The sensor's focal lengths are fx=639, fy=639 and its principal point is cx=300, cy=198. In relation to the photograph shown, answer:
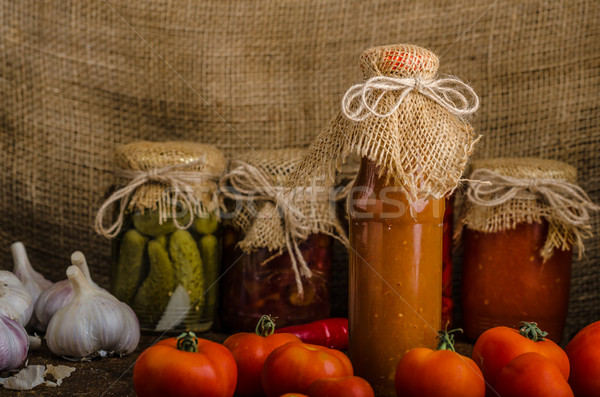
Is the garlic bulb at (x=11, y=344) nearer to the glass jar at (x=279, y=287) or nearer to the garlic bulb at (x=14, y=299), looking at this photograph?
the garlic bulb at (x=14, y=299)

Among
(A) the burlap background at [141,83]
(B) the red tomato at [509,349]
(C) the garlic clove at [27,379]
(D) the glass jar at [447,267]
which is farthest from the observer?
(A) the burlap background at [141,83]

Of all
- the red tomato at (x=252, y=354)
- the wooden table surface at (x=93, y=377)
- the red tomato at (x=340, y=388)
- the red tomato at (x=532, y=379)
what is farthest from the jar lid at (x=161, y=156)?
the red tomato at (x=532, y=379)

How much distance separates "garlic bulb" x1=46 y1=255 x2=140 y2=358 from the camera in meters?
1.25

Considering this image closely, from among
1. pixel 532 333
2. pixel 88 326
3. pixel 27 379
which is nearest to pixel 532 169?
pixel 532 333

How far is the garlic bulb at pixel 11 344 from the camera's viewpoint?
115 cm

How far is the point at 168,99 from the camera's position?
1.79 metres

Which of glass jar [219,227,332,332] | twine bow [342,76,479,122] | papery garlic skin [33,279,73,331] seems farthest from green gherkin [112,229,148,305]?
twine bow [342,76,479,122]

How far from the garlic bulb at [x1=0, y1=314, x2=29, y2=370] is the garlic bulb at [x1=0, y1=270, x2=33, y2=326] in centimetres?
9

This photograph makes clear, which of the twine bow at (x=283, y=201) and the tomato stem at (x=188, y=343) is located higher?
the twine bow at (x=283, y=201)

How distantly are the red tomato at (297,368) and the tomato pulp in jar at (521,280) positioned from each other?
1.87 ft

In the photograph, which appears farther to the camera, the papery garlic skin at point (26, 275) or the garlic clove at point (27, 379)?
the papery garlic skin at point (26, 275)

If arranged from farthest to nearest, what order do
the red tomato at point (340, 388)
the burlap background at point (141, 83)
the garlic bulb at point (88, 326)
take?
the burlap background at point (141, 83)
the garlic bulb at point (88, 326)
the red tomato at point (340, 388)

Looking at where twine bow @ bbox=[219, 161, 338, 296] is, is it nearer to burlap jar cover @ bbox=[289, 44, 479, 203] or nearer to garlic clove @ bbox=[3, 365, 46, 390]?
burlap jar cover @ bbox=[289, 44, 479, 203]

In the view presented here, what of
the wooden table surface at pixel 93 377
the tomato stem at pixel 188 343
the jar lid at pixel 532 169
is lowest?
the wooden table surface at pixel 93 377
